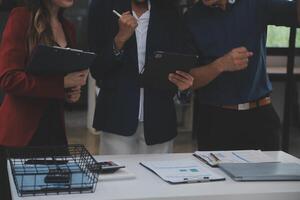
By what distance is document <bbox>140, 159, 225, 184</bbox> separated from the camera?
1738 millimetres

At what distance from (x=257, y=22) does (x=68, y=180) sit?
1.27 metres

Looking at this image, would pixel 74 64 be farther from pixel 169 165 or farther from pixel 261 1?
pixel 261 1

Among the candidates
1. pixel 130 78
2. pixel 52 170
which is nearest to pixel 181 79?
pixel 130 78

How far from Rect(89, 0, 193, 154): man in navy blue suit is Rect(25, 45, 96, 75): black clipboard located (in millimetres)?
243

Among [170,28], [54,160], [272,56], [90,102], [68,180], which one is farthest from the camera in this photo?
[90,102]

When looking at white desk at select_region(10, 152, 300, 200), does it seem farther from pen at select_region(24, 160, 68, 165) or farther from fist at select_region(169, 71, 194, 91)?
fist at select_region(169, 71, 194, 91)

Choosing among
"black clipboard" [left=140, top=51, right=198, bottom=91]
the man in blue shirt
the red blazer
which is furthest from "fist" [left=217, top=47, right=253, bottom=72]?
the red blazer

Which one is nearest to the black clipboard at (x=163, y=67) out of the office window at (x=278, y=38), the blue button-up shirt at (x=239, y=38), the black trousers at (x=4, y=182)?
→ the blue button-up shirt at (x=239, y=38)

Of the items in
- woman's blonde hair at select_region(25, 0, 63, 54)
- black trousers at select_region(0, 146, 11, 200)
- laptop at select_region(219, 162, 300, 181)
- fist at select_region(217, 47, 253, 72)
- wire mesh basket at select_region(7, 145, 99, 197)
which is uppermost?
woman's blonde hair at select_region(25, 0, 63, 54)

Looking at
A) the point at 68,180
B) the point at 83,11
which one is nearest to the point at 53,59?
the point at 68,180

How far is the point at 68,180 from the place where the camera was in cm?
159

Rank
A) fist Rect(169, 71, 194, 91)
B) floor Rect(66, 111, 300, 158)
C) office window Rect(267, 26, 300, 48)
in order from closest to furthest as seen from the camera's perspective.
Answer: fist Rect(169, 71, 194, 91)
office window Rect(267, 26, 300, 48)
floor Rect(66, 111, 300, 158)

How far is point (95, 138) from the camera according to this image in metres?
5.30

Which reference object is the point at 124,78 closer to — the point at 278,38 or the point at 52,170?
the point at 52,170
